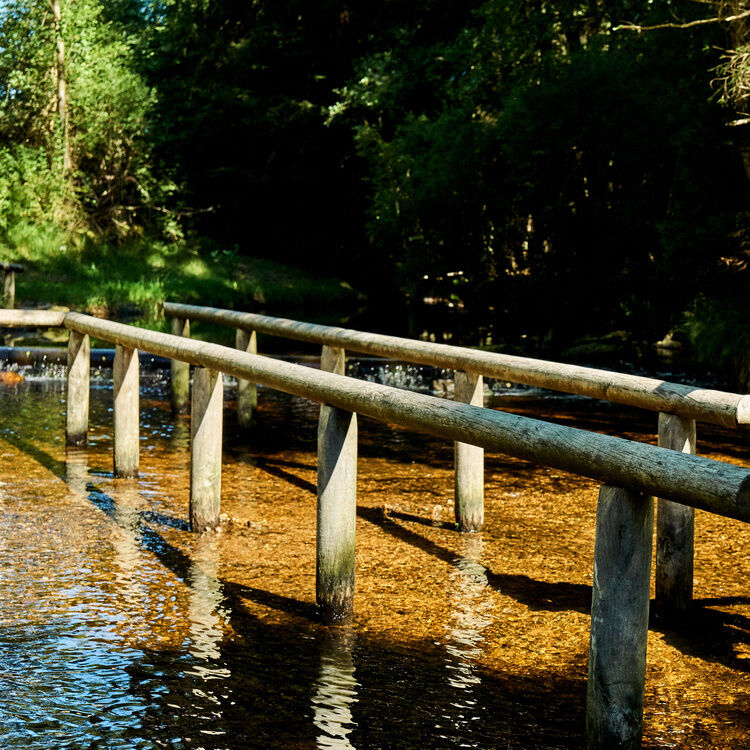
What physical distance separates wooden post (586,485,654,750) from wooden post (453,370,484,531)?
9.15 feet

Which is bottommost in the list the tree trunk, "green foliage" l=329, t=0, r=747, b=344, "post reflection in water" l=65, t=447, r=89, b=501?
"post reflection in water" l=65, t=447, r=89, b=501

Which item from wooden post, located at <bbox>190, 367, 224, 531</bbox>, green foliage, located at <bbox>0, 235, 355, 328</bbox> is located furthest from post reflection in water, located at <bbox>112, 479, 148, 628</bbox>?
green foliage, located at <bbox>0, 235, 355, 328</bbox>

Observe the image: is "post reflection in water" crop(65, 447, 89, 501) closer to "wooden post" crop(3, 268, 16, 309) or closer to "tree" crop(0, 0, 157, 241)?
"wooden post" crop(3, 268, 16, 309)

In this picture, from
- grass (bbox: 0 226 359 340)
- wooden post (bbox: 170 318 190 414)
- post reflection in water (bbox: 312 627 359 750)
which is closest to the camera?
post reflection in water (bbox: 312 627 359 750)

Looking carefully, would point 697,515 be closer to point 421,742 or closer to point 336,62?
point 421,742

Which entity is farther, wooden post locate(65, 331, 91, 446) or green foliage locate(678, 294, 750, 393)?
green foliage locate(678, 294, 750, 393)

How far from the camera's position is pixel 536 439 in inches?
135

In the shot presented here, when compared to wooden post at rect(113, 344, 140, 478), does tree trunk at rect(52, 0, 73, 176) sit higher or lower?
higher

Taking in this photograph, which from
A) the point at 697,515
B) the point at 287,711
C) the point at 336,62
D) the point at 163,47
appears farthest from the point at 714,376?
the point at 163,47

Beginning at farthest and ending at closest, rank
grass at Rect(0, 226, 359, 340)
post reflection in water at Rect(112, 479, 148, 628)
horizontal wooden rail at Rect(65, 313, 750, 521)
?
1. grass at Rect(0, 226, 359, 340)
2. post reflection in water at Rect(112, 479, 148, 628)
3. horizontal wooden rail at Rect(65, 313, 750, 521)

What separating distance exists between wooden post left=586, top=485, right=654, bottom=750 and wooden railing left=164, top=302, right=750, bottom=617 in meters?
0.15

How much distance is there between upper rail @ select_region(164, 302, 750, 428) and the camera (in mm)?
4078

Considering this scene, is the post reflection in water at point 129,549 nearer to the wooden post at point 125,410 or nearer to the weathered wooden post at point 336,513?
the wooden post at point 125,410

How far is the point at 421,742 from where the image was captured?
335 cm
